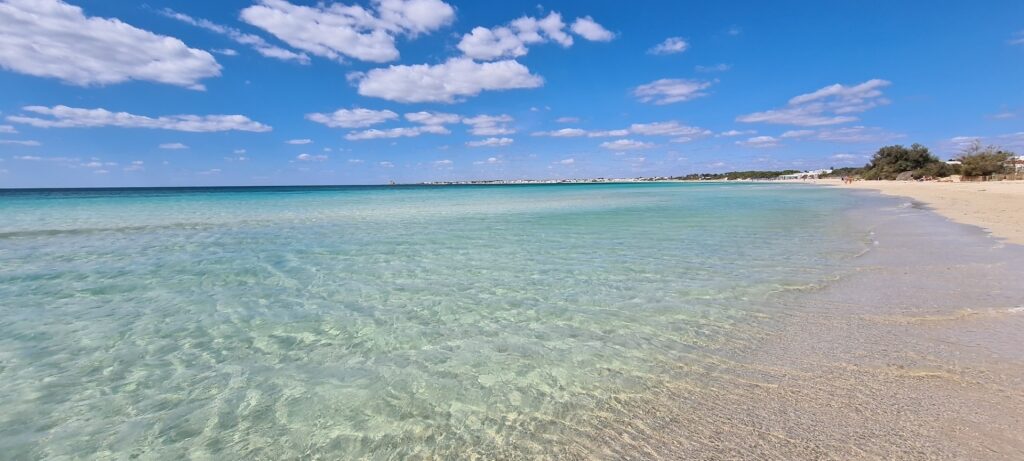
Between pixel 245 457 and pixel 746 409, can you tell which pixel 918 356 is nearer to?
pixel 746 409

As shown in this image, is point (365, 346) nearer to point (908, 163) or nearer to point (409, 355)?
point (409, 355)

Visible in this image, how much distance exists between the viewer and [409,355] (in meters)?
4.50

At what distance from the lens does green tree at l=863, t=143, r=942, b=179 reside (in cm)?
8831

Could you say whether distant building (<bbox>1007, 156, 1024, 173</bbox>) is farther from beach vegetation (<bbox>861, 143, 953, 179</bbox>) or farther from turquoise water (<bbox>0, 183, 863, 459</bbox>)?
turquoise water (<bbox>0, 183, 863, 459</bbox>)

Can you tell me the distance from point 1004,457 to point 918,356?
5.55 feet

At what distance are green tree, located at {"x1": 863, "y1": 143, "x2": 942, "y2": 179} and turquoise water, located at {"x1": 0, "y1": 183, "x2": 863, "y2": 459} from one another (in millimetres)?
108242

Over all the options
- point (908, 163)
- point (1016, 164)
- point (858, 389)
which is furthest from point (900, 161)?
point (858, 389)

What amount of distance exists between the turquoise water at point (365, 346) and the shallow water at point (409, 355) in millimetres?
→ 24

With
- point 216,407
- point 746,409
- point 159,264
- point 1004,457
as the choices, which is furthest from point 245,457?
point 159,264

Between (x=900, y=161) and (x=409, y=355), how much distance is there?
120 metres

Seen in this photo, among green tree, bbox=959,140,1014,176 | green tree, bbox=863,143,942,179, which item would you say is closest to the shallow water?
green tree, bbox=959,140,1014,176

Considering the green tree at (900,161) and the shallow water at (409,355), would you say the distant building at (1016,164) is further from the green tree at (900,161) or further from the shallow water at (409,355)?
→ the shallow water at (409,355)

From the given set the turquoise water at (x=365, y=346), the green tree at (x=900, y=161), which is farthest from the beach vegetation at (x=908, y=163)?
the turquoise water at (x=365, y=346)

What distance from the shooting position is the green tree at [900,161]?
8831 centimetres
